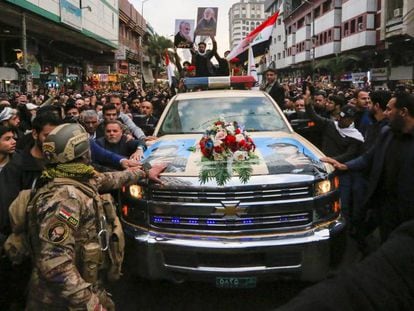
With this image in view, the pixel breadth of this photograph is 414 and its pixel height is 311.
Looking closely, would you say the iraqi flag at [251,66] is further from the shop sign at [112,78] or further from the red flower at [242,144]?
the shop sign at [112,78]

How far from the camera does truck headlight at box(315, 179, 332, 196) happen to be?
4.21 m

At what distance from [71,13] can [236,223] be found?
28.9m

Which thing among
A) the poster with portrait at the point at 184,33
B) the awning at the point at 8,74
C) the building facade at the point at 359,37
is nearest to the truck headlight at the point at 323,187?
the poster with portrait at the point at 184,33

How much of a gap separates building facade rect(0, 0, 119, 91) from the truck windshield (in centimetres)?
1434

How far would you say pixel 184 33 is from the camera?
1368cm

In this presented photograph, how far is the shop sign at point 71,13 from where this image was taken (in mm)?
27950

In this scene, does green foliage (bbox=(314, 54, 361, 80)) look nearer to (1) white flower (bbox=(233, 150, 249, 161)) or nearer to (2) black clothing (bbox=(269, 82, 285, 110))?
(2) black clothing (bbox=(269, 82, 285, 110))

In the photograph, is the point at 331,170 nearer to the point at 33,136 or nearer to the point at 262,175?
the point at 262,175

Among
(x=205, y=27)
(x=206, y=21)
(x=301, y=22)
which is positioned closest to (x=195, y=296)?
(x=205, y=27)

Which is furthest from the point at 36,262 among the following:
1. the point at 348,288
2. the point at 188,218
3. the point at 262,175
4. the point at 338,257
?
the point at 338,257

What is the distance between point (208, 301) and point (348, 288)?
11.5 ft

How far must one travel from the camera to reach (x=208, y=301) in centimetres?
446

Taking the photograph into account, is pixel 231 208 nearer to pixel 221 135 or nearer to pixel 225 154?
pixel 225 154

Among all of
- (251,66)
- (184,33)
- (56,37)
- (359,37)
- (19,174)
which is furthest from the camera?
(359,37)
